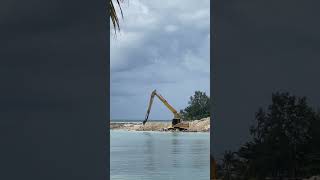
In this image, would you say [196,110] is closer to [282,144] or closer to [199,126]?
[199,126]

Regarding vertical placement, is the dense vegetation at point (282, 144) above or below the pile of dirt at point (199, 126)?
above

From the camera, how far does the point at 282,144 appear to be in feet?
11.0

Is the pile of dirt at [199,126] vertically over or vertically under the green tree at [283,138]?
under

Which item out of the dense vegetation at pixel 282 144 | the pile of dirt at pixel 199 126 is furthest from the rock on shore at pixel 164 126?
the dense vegetation at pixel 282 144

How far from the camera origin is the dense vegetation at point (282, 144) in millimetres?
3334

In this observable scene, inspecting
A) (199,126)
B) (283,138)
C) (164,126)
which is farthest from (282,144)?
(164,126)

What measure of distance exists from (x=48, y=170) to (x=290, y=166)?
4.66 ft

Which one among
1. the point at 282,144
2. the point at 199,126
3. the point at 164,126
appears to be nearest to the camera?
the point at 282,144

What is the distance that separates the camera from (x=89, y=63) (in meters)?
3.45

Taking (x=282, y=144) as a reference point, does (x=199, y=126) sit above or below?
below

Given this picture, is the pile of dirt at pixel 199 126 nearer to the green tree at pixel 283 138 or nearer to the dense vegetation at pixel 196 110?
the dense vegetation at pixel 196 110

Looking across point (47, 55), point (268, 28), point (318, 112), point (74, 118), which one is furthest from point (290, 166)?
point (47, 55)

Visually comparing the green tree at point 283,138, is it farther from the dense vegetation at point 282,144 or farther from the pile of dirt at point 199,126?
the pile of dirt at point 199,126

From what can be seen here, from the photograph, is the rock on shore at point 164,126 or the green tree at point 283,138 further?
the rock on shore at point 164,126
